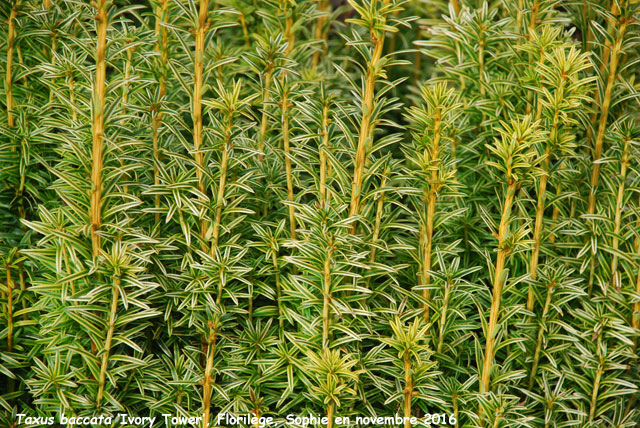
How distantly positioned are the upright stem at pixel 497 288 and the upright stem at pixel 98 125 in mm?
1018

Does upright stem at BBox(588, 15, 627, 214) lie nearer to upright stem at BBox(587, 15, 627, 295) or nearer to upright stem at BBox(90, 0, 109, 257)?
upright stem at BBox(587, 15, 627, 295)

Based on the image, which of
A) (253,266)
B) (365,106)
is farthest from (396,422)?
(365,106)

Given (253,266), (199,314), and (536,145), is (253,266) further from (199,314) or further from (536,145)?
(536,145)

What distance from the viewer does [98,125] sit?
1392mm

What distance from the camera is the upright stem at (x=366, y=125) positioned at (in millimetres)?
1443

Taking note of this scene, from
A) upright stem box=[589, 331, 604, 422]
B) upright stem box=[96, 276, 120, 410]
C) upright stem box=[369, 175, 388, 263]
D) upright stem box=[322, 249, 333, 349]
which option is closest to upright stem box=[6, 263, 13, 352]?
upright stem box=[96, 276, 120, 410]

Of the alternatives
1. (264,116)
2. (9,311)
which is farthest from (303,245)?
(9,311)

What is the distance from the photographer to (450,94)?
160 centimetres

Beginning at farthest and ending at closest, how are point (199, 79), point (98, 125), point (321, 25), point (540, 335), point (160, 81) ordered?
point (321, 25), point (160, 81), point (540, 335), point (199, 79), point (98, 125)

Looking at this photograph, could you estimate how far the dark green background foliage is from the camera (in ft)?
4.80

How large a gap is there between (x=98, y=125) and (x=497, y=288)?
109 cm

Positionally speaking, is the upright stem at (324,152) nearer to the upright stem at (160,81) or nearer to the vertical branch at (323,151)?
the vertical branch at (323,151)

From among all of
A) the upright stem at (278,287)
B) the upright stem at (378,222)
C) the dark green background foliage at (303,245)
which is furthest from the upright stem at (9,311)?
the upright stem at (378,222)

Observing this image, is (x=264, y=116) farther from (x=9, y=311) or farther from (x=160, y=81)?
(x=9, y=311)
